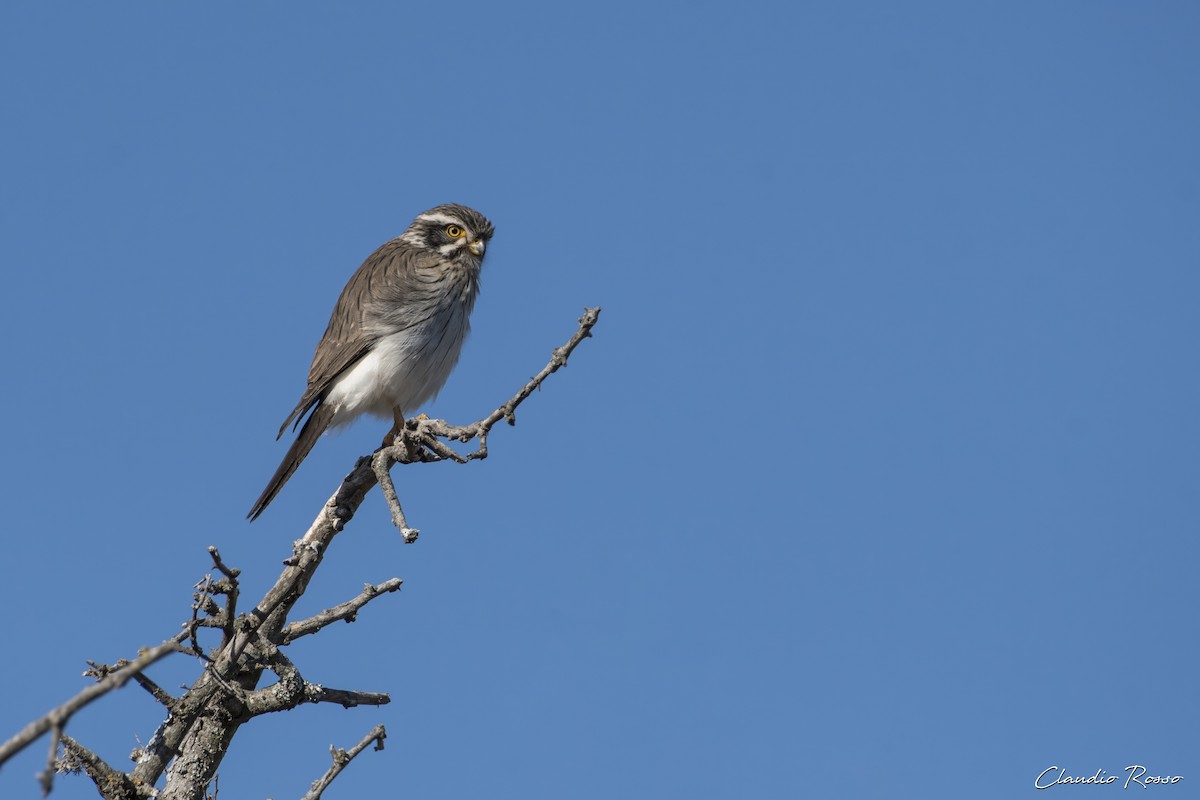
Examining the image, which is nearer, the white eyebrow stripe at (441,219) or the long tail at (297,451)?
the long tail at (297,451)

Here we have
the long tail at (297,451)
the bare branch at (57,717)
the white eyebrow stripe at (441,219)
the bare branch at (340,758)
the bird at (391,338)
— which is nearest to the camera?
the bare branch at (57,717)

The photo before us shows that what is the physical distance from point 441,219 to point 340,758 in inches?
200

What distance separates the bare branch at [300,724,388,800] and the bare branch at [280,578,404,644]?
0.50m

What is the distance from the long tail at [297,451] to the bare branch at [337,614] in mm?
1850

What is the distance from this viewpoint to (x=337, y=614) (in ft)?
16.1

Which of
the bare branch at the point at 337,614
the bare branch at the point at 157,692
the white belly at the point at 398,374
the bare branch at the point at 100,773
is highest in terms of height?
the white belly at the point at 398,374

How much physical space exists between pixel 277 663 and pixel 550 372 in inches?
63.0

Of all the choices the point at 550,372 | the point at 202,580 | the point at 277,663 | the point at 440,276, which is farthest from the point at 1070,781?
the point at 440,276

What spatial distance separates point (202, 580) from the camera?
4176 mm

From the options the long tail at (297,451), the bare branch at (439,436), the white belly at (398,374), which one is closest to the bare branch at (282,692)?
the bare branch at (439,436)

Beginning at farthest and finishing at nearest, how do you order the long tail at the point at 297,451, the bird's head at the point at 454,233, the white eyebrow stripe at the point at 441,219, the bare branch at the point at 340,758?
the white eyebrow stripe at the point at 441,219 < the bird's head at the point at 454,233 < the long tail at the point at 297,451 < the bare branch at the point at 340,758

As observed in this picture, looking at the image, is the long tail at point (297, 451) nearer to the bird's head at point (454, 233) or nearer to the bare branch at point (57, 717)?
the bird's head at point (454, 233)

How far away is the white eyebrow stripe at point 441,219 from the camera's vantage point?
8.73 m

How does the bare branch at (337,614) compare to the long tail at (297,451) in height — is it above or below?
below
